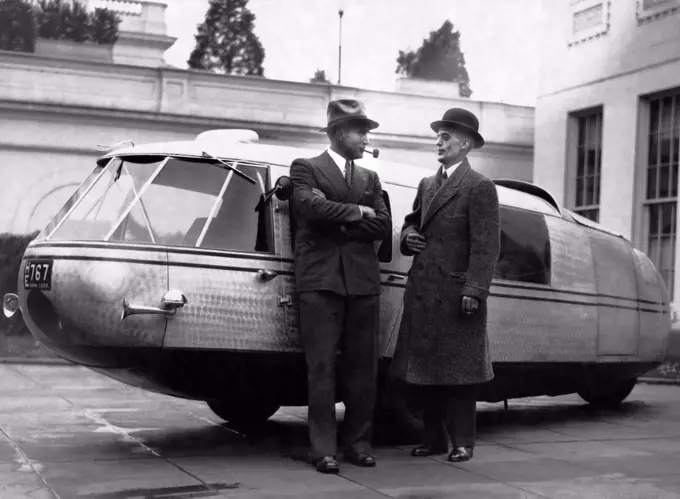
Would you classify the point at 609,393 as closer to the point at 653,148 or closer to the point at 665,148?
the point at 665,148

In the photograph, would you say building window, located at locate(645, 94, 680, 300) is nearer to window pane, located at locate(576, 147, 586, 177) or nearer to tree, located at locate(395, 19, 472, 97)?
window pane, located at locate(576, 147, 586, 177)

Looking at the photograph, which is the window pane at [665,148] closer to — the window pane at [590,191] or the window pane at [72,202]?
the window pane at [590,191]

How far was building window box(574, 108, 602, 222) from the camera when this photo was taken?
19.5 metres

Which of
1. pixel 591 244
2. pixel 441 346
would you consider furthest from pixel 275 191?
pixel 591 244

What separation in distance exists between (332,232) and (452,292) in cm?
87

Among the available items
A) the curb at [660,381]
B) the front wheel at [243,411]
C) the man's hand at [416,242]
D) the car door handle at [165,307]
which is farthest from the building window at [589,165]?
the car door handle at [165,307]

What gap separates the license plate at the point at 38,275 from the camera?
260 inches

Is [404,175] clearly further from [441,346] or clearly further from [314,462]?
[314,462]

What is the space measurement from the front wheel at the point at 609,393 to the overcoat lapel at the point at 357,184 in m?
4.22

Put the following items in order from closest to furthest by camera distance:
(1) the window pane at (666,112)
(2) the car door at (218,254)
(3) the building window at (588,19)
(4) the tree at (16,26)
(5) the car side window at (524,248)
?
(2) the car door at (218,254), (5) the car side window at (524,248), (1) the window pane at (666,112), (3) the building window at (588,19), (4) the tree at (16,26)

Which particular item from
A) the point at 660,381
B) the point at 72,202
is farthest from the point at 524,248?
the point at 660,381

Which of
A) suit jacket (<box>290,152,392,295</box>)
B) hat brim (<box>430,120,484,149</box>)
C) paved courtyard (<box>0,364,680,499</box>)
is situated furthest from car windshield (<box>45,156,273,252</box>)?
paved courtyard (<box>0,364,680,499</box>)

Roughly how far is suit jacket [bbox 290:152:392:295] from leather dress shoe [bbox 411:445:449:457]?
1125mm

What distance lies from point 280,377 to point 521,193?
2.98 metres
